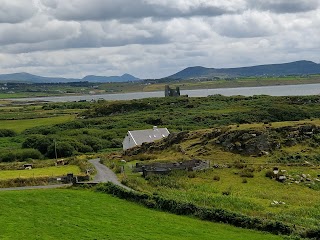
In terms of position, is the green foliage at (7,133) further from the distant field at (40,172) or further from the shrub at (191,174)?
the shrub at (191,174)

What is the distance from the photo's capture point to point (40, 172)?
172 feet

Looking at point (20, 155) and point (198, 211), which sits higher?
point (198, 211)

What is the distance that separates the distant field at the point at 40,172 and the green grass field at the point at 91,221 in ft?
25.8

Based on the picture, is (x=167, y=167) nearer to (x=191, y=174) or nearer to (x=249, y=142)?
(x=191, y=174)

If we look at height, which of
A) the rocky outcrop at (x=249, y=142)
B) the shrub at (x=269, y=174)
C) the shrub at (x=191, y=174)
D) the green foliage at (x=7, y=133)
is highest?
the rocky outcrop at (x=249, y=142)

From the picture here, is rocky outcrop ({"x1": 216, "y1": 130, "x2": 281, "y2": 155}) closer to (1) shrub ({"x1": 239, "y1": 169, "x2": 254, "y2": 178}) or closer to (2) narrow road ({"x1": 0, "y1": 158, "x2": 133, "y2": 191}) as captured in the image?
(1) shrub ({"x1": 239, "y1": 169, "x2": 254, "y2": 178})

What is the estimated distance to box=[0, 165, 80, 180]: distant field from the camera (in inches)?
1944

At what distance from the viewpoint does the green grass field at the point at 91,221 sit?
31203mm

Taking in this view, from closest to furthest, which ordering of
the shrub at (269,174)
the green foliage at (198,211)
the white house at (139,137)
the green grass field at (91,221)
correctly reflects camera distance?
1. the green grass field at (91,221)
2. the green foliage at (198,211)
3. the shrub at (269,174)
4. the white house at (139,137)

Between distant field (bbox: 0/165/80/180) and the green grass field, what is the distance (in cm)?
788

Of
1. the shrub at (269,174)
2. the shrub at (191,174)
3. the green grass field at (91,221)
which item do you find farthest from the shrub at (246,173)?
the green grass field at (91,221)

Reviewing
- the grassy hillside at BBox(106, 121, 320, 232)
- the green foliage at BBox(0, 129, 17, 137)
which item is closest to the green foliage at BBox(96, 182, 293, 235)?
the grassy hillside at BBox(106, 121, 320, 232)

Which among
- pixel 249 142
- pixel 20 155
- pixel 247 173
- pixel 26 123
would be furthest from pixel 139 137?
pixel 26 123

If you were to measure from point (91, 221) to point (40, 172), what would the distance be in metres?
20.1
